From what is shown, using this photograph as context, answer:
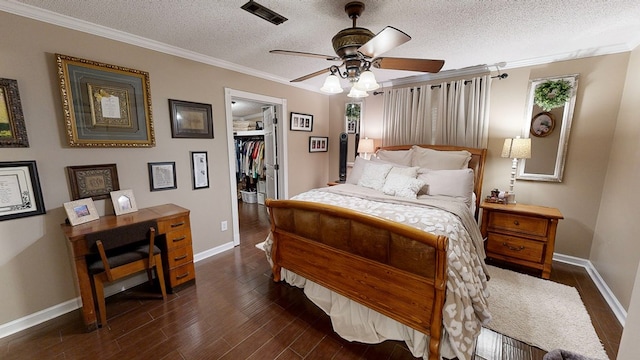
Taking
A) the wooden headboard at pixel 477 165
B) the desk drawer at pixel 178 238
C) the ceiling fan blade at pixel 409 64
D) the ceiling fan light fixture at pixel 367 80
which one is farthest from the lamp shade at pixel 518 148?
the desk drawer at pixel 178 238

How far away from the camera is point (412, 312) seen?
158 cm

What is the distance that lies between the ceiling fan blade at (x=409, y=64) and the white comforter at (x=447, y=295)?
117 centimetres

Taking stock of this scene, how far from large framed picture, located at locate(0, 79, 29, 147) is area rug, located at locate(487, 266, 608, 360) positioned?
157 inches

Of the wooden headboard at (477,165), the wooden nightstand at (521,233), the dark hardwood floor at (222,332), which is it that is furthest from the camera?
the wooden headboard at (477,165)

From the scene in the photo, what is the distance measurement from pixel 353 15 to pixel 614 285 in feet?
10.8

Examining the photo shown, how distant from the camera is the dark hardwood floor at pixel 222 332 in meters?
1.68

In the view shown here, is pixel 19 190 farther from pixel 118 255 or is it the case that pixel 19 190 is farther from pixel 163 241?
pixel 163 241

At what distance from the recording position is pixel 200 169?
115 inches

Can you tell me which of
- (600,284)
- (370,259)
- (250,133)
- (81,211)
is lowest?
(600,284)

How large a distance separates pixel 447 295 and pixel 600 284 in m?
2.26

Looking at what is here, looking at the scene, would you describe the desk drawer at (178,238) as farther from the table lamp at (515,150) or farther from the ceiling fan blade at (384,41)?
Answer: the table lamp at (515,150)

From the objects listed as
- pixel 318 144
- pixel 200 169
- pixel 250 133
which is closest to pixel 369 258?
pixel 200 169

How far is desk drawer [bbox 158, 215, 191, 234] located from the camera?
2226mm

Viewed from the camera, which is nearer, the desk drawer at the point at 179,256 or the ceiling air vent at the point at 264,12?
the ceiling air vent at the point at 264,12
